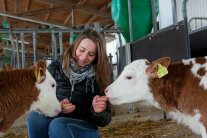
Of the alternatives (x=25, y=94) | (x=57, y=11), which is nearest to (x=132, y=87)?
(x=25, y=94)

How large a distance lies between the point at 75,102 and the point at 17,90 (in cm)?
60

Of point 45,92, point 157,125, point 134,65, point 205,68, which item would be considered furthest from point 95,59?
point 157,125

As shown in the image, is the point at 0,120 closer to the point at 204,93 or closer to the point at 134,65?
the point at 134,65

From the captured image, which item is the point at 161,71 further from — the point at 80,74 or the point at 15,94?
the point at 15,94

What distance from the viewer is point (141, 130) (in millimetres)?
3434

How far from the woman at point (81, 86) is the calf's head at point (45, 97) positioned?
0.09 metres

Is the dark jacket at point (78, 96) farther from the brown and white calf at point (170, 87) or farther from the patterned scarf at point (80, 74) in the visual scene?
the brown and white calf at point (170, 87)

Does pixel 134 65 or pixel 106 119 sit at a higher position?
pixel 134 65

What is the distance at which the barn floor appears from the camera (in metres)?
3.16

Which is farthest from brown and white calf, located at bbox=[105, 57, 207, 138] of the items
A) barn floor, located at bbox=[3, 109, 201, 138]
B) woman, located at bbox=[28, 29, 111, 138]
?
barn floor, located at bbox=[3, 109, 201, 138]

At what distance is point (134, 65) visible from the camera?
239 centimetres

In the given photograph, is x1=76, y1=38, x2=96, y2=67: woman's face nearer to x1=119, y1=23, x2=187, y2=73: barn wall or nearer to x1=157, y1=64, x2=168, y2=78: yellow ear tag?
x1=157, y1=64, x2=168, y2=78: yellow ear tag

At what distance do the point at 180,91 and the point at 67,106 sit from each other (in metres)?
1.10

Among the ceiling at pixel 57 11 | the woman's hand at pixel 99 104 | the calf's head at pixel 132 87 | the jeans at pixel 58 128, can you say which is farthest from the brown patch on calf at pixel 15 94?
the ceiling at pixel 57 11
